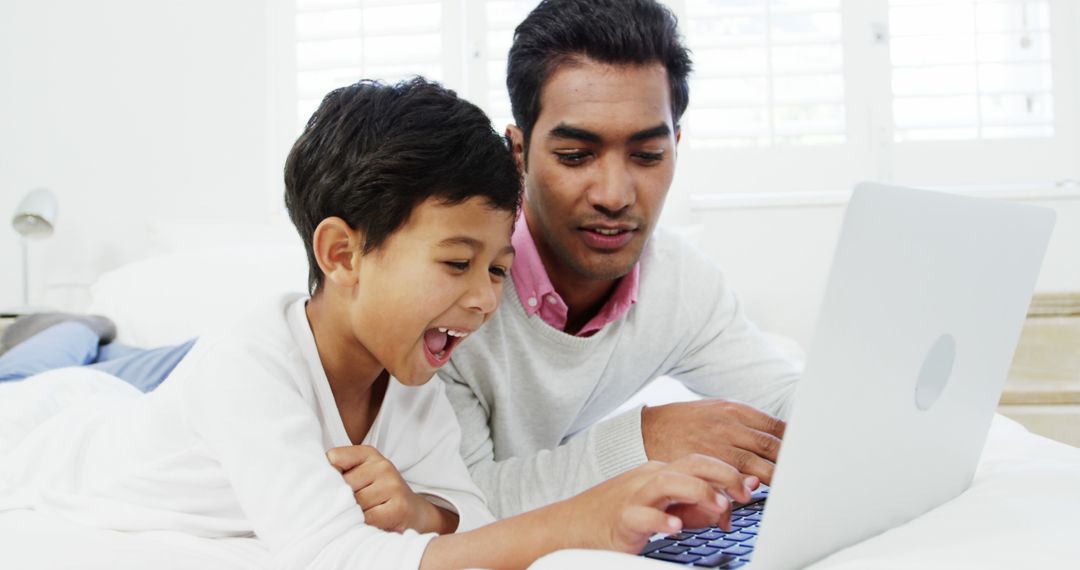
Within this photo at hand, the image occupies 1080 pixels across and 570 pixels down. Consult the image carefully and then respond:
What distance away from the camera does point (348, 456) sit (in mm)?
880

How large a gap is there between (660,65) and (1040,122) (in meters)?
1.99

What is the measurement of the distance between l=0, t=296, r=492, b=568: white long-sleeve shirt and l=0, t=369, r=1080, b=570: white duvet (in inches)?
1.6

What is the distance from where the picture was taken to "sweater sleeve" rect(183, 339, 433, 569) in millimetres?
771

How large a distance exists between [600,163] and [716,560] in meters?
0.63

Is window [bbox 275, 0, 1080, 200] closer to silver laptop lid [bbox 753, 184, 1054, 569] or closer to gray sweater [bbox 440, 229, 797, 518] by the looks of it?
gray sweater [bbox 440, 229, 797, 518]

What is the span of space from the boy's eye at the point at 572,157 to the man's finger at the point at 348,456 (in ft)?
1.57

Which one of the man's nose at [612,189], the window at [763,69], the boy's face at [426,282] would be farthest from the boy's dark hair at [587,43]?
the window at [763,69]

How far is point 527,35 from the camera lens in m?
1.33

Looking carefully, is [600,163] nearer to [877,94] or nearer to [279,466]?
[279,466]

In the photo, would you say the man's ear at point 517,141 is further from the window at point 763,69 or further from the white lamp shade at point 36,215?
the white lamp shade at point 36,215

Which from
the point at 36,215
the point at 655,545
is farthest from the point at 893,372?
the point at 36,215

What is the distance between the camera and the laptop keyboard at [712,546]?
27.3 inches

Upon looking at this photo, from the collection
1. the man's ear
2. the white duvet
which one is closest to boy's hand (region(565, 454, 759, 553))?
the white duvet

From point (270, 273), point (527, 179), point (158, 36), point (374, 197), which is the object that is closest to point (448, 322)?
point (374, 197)
